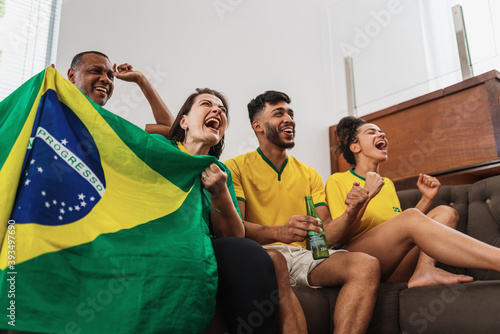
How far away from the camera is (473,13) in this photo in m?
2.55

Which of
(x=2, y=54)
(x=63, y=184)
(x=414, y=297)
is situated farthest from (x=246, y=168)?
(x=2, y=54)

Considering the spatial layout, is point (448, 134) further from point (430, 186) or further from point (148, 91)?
point (148, 91)

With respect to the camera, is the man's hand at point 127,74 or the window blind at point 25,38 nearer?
the man's hand at point 127,74

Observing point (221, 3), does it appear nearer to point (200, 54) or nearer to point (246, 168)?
point (200, 54)

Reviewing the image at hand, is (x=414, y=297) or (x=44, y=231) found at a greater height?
(x=44, y=231)

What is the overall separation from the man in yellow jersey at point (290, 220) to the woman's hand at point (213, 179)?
26 centimetres

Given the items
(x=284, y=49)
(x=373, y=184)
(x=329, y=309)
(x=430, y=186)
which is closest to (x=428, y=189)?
(x=430, y=186)

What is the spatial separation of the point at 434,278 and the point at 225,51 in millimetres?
1959

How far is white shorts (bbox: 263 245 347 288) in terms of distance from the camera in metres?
1.43

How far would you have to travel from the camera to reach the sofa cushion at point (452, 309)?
1170 millimetres

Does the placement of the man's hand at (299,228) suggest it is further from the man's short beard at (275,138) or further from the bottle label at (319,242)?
the man's short beard at (275,138)

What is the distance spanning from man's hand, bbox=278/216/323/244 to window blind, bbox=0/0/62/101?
1455 mm

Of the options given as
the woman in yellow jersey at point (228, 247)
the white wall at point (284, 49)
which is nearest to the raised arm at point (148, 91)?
the woman in yellow jersey at point (228, 247)

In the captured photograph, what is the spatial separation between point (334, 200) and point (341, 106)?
5.34 ft
